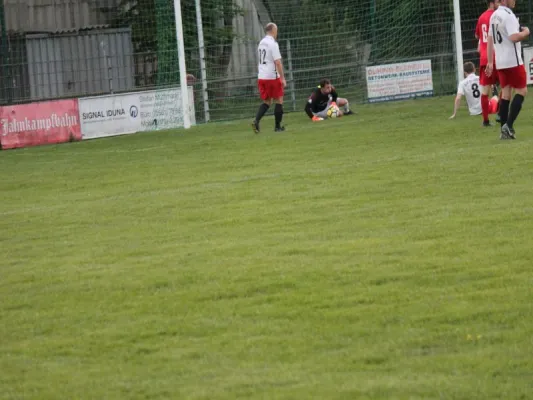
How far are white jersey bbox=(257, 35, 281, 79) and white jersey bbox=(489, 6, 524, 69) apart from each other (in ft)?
19.8

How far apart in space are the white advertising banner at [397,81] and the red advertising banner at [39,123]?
25.0 feet

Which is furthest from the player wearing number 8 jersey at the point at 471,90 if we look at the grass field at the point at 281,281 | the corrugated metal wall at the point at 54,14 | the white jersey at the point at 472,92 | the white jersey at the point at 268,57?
the corrugated metal wall at the point at 54,14

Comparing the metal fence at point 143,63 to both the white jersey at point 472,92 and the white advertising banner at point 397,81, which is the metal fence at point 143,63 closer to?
the white advertising banner at point 397,81

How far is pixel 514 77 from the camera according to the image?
14734mm

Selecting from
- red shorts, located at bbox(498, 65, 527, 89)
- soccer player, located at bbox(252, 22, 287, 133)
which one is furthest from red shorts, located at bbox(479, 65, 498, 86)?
soccer player, located at bbox(252, 22, 287, 133)

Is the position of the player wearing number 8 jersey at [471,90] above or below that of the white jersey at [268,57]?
below

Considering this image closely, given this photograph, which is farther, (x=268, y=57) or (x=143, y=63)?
(x=143, y=63)

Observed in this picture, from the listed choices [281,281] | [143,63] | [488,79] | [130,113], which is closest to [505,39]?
[488,79]

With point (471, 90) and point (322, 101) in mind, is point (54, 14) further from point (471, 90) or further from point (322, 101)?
point (471, 90)

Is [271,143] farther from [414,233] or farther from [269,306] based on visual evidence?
[269,306]

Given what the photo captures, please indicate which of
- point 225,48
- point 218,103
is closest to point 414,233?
point 218,103

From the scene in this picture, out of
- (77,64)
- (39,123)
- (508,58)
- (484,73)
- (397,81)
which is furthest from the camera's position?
(397,81)

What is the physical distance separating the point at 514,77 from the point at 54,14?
16.1m

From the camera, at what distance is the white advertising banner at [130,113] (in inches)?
885
